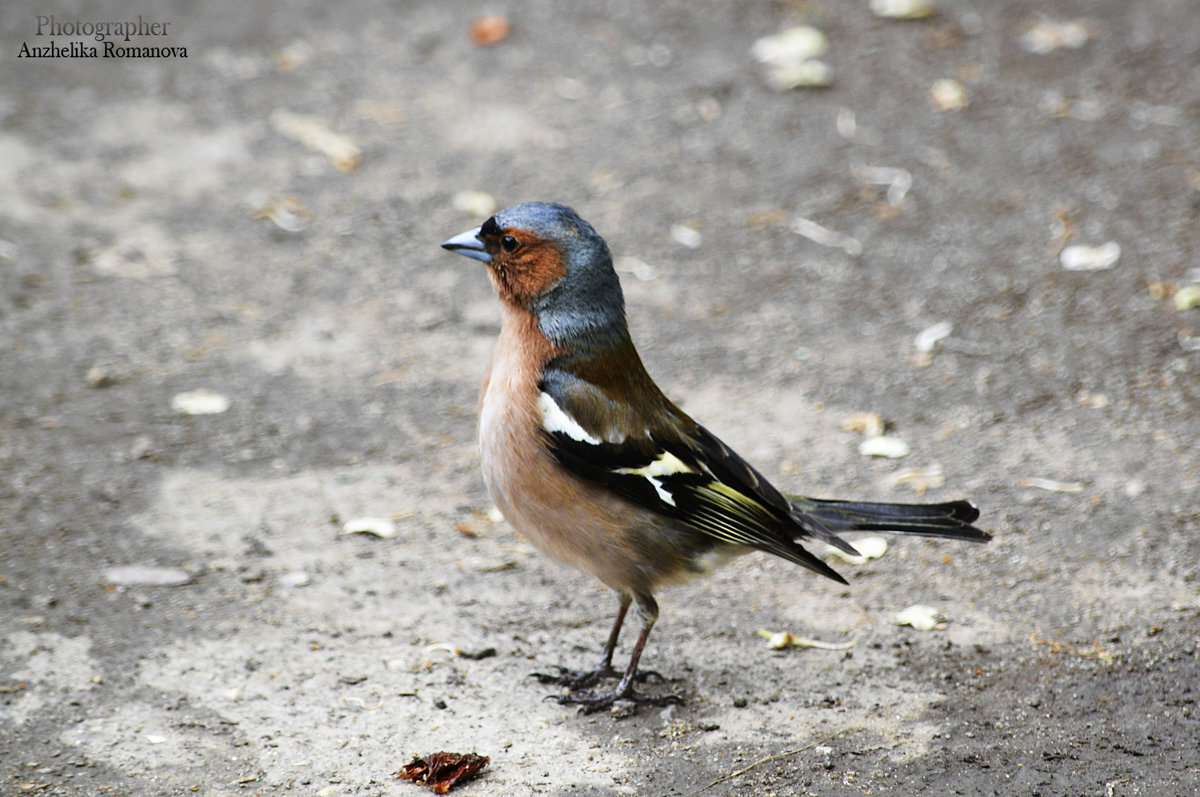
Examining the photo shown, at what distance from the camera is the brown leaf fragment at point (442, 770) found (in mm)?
3355

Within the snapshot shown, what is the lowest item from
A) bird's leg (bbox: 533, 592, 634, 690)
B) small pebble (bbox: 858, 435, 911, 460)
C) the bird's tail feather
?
bird's leg (bbox: 533, 592, 634, 690)

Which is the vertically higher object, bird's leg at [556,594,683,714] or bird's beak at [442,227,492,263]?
bird's beak at [442,227,492,263]

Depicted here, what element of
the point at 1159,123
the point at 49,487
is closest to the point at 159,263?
the point at 49,487

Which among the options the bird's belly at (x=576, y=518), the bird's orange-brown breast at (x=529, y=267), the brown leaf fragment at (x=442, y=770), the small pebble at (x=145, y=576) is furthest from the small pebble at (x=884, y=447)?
the small pebble at (x=145, y=576)

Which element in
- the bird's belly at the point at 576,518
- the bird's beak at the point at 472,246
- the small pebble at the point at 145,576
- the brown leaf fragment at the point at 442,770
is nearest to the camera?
the brown leaf fragment at the point at 442,770

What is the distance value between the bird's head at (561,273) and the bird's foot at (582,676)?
109 centimetres

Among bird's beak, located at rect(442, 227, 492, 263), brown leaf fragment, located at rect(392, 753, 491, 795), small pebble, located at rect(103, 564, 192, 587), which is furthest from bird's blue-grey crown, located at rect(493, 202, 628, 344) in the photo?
small pebble, located at rect(103, 564, 192, 587)

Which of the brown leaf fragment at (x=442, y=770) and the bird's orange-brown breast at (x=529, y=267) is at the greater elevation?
the bird's orange-brown breast at (x=529, y=267)

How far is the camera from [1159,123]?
7.28 metres

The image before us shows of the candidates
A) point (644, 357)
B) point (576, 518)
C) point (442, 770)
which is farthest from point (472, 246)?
point (644, 357)

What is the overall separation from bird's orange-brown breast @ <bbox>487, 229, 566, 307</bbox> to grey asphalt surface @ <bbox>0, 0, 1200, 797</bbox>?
3.93 ft

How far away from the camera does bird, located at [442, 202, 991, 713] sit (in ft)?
12.0

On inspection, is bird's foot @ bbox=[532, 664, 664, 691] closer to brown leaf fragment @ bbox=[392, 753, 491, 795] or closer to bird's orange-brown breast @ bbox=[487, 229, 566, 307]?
brown leaf fragment @ bbox=[392, 753, 491, 795]

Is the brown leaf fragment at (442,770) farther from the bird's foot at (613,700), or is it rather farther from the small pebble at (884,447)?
the small pebble at (884,447)
